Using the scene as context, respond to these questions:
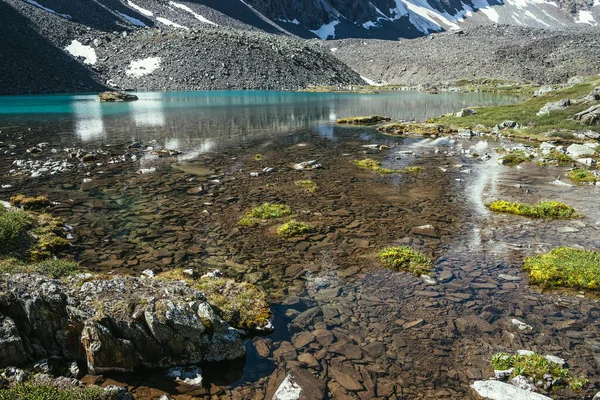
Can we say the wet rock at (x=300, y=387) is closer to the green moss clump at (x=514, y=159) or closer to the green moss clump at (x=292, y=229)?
the green moss clump at (x=292, y=229)

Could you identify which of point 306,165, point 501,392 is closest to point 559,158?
point 306,165

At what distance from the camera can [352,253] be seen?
12703mm

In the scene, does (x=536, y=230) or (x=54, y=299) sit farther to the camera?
(x=536, y=230)

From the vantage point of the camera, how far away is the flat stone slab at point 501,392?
6.69 metres

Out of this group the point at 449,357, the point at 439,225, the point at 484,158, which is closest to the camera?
the point at 449,357

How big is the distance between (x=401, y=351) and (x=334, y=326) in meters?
1.60

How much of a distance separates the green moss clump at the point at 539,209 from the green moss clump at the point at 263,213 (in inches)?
367

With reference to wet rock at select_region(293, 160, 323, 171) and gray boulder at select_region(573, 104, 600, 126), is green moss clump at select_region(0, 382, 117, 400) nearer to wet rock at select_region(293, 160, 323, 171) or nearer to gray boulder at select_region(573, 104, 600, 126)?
wet rock at select_region(293, 160, 323, 171)

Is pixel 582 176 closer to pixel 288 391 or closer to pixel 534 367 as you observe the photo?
pixel 534 367

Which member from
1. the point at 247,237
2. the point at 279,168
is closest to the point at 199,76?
the point at 279,168

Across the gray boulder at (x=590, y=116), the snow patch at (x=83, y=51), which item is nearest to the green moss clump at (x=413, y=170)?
the gray boulder at (x=590, y=116)

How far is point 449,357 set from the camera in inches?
311

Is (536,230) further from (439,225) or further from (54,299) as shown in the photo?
(54,299)

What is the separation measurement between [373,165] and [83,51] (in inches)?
6330
